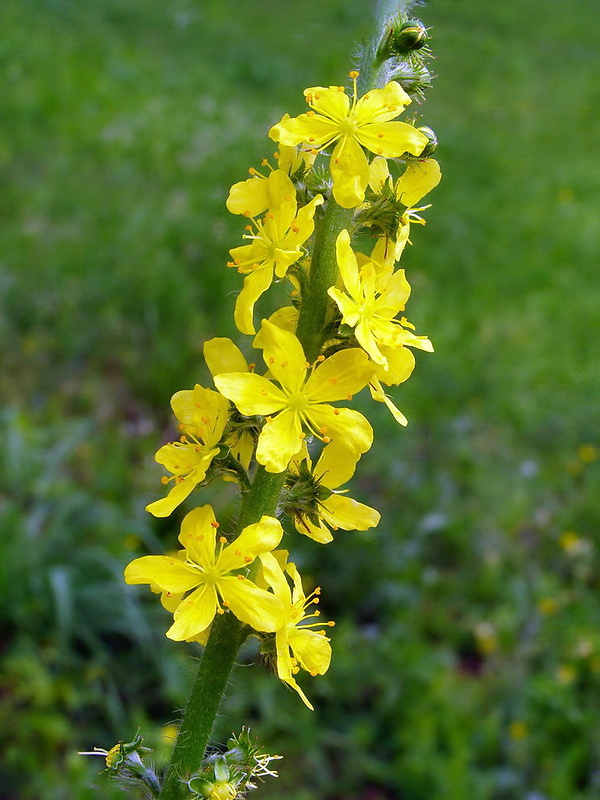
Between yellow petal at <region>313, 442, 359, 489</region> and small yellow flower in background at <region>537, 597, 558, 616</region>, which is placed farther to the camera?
small yellow flower in background at <region>537, 597, 558, 616</region>

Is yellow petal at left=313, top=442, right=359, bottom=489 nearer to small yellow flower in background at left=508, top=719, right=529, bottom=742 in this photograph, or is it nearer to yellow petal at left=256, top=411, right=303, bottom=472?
yellow petal at left=256, top=411, right=303, bottom=472

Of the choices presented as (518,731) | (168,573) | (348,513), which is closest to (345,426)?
(348,513)

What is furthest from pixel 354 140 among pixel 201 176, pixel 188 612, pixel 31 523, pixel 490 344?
pixel 201 176

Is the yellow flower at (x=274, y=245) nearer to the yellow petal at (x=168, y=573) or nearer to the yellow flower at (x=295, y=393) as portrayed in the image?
the yellow flower at (x=295, y=393)

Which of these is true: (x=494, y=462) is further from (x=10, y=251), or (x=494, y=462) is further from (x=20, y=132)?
(x=20, y=132)

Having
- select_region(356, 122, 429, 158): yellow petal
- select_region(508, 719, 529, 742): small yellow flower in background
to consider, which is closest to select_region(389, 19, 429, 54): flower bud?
select_region(356, 122, 429, 158): yellow petal

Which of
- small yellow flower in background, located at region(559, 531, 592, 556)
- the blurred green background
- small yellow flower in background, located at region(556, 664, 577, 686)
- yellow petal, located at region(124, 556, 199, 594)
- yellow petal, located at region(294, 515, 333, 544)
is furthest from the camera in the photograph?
Result: small yellow flower in background, located at region(559, 531, 592, 556)
